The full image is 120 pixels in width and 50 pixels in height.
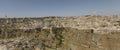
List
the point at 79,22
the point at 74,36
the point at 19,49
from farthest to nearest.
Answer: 1. the point at 79,22
2. the point at 74,36
3. the point at 19,49

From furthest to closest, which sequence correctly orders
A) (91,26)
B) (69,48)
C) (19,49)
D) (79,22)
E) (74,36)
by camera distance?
(79,22) → (91,26) → (74,36) → (69,48) → (19,49)

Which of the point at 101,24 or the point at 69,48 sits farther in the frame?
the point at 101,24

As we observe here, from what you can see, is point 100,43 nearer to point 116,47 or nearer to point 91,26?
point 116,47

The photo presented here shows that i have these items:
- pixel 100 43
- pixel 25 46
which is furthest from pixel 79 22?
pixel 25 46

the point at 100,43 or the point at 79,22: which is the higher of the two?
the point at 79,22

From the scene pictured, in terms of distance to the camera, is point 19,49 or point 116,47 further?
point 116,47

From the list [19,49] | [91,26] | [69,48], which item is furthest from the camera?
[91,26]

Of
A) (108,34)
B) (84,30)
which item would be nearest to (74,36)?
(84,30)

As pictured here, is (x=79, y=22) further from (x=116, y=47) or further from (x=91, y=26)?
(x=116, y=47)

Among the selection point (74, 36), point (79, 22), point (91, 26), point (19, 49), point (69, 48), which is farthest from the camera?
point (79, 22)
